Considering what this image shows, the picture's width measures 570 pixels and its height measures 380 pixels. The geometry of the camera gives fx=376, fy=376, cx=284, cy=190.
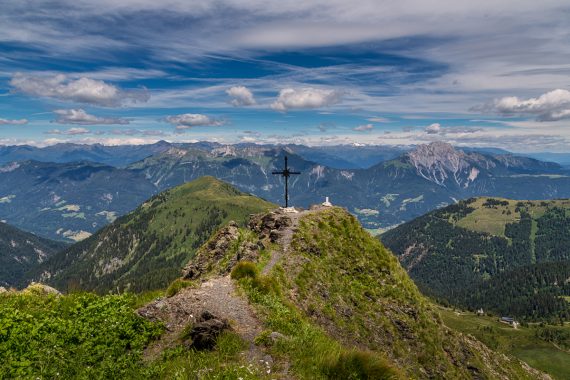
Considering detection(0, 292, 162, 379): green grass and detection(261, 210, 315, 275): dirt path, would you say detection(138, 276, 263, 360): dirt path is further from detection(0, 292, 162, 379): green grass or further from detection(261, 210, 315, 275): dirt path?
detection(261, 210, 315, 275): dirt path

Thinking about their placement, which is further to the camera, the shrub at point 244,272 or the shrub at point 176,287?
the shrub at point 244,272

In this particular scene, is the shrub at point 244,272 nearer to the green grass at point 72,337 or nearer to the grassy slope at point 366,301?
the grassy slope at point 366,301

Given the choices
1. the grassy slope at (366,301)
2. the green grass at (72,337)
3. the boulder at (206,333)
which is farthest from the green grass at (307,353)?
the grassy slope at (366,301)

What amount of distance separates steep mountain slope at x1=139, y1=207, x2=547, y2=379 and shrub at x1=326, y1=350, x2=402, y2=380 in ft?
0.12

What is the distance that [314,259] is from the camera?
4316cm

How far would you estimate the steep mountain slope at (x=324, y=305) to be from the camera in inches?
671

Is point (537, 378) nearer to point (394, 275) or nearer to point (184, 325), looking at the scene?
point (394, 275)

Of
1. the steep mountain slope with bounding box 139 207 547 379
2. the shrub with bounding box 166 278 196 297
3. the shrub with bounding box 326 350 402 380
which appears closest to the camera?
the shrub with bounding box 326 350 402 380

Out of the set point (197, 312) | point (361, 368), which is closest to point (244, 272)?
point (197, 312)

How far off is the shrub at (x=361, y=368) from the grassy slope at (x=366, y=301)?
59.1ft

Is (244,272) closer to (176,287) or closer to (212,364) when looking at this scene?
(176,287)

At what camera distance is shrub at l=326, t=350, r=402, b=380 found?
1409 centimetres

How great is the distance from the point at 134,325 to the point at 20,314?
5.09m

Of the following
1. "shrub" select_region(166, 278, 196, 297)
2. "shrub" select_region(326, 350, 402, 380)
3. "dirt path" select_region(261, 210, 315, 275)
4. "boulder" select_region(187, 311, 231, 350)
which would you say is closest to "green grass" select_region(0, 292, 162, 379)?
"boulder" select_region(187, 311, 231, 350)
